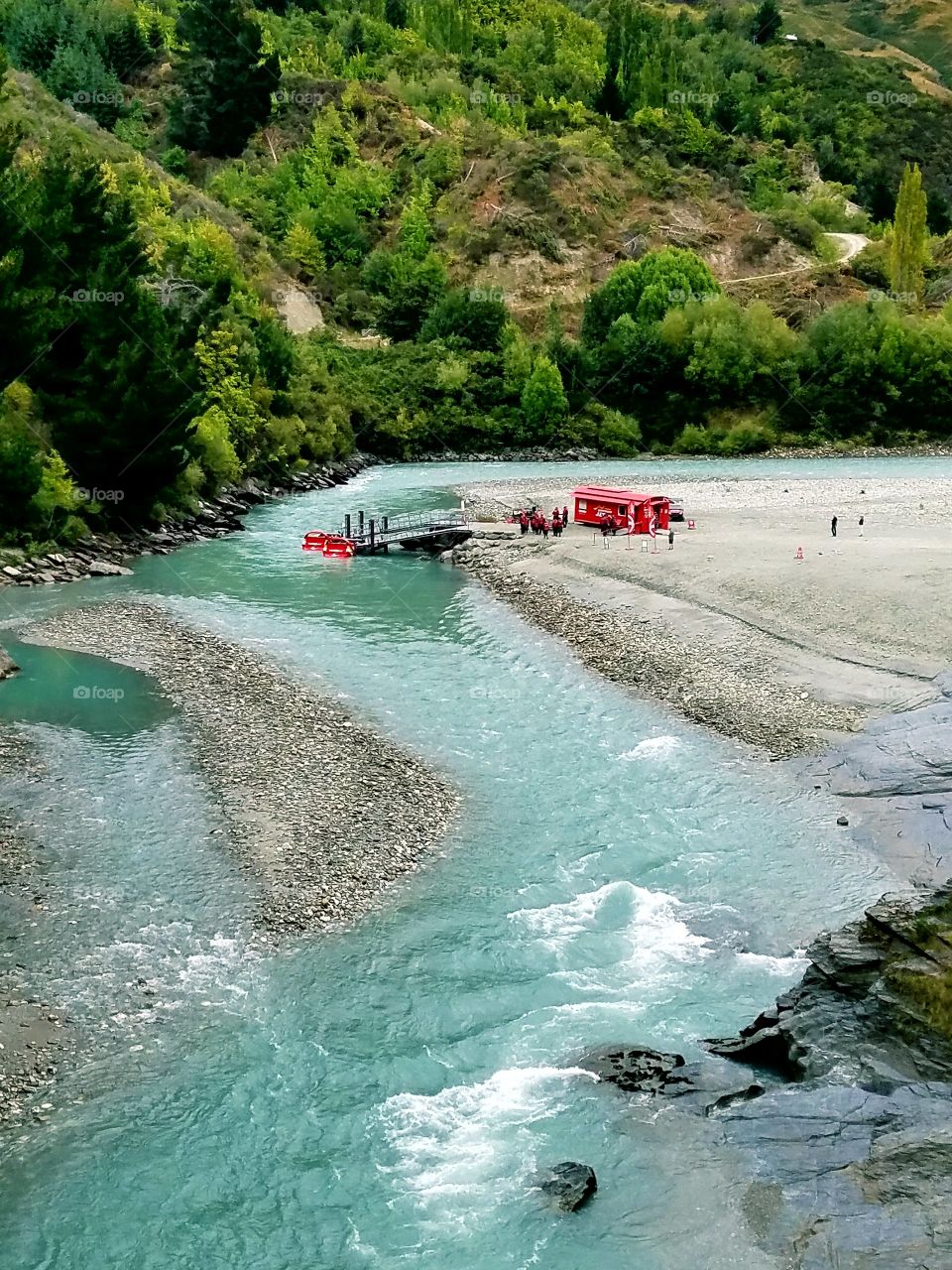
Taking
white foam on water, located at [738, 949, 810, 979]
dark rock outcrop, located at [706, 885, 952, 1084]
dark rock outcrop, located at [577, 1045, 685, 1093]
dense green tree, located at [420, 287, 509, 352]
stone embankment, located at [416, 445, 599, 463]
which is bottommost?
dark rock outcrop, located at [577, 1045, 685, 1093]

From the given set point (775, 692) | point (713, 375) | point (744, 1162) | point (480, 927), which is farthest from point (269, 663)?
point (713, 375)

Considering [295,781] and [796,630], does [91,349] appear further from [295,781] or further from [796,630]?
[796,630]

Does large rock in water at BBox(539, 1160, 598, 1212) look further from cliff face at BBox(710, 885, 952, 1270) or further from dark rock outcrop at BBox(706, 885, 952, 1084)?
dark rock outcrop at BBox(706, 885, 952, 1084)

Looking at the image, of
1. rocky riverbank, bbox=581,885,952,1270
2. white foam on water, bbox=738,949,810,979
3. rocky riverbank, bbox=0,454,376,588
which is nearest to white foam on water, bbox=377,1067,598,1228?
rocky riverbank, bbox=581,885,952,1270

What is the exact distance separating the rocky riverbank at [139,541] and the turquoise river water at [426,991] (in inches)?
564

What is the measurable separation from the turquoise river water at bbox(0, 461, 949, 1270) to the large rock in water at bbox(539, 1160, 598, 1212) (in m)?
0.19

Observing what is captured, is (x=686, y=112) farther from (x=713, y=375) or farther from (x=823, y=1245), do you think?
(x=823, y=1245)

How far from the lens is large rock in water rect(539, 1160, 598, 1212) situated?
580 inches

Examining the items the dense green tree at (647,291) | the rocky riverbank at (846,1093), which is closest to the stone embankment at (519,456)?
the dense green tree at (647,291)

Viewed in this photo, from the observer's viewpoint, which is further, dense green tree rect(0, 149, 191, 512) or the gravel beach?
dense green tree rect(0, 149, 191, 512)

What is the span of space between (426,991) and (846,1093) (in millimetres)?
6642

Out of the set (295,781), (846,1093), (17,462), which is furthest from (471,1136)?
(17,462)

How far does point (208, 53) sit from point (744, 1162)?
133m

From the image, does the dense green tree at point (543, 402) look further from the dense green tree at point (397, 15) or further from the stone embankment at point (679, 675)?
the dense green tree at point (397, 15)
